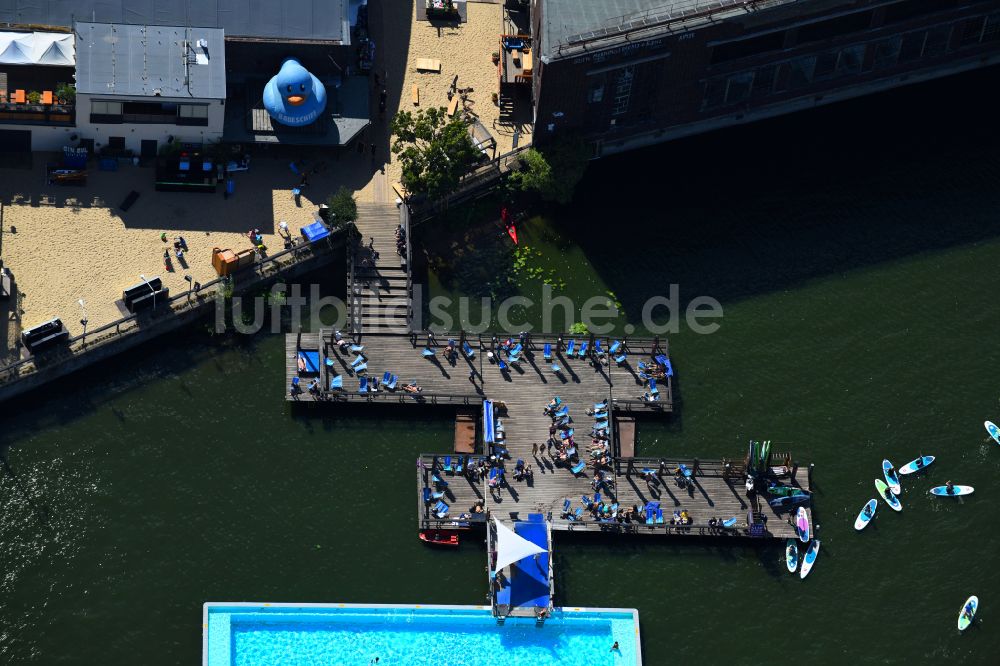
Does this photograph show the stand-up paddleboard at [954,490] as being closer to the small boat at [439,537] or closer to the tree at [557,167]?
the tree at [557,167]

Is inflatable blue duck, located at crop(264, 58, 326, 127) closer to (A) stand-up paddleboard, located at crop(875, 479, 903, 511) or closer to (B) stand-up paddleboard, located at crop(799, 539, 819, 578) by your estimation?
(B) stand-up paddleboard, located at crop(799, 539, 819, 578)

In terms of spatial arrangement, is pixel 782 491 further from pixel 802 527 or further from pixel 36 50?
pixel 36 50

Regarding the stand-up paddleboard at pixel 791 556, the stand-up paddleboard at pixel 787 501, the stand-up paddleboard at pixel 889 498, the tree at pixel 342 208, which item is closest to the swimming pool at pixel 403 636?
the stand-up paddleboard at pixel 791 556

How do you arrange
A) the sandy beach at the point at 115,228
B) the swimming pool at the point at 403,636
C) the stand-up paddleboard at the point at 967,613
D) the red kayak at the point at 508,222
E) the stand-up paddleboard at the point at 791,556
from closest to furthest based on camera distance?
the swimming pool at the point at 403,636
the stand-up paddleboard at the point at 967,613
the stand-up paddleboard at the point at 791,556
the sandy beach at the point at 115,228
the red kayak at the point at 508,222

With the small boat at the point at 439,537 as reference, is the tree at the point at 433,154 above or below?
above

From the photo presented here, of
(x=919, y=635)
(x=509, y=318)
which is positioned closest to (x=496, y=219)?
(x=509, y=318)

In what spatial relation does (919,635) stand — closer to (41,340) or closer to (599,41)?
(599,41)
